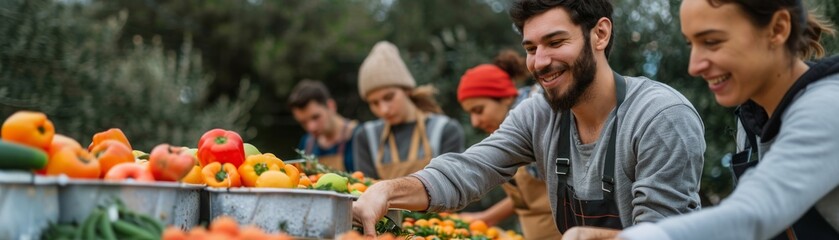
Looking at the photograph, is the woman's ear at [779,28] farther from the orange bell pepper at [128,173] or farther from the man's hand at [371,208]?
the orange bell pepper at [128,173]

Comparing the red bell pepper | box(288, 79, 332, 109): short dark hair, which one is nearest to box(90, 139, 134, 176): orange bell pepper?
the red bell pepper

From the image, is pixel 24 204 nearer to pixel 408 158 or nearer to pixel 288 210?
pixel 288 210

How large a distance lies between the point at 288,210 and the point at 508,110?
3.42 meters

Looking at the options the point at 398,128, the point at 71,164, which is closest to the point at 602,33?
the point at 71,164

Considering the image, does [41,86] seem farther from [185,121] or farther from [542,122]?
[542,122]

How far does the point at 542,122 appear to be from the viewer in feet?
11.7

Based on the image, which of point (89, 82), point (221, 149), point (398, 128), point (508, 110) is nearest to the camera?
point (221, 149)

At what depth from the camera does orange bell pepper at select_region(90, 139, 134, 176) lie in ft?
7.75

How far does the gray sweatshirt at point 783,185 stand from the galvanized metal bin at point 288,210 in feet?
3.11

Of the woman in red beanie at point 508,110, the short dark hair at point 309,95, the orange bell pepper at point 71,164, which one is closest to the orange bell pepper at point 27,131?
the orange bell pepper at point 71,164

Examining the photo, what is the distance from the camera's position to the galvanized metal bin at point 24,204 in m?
2.00

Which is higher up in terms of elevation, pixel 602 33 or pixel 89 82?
pixel 602 33

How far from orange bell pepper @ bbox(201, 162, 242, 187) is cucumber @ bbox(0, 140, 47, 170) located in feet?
2.05

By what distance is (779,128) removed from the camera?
95.5 inches
